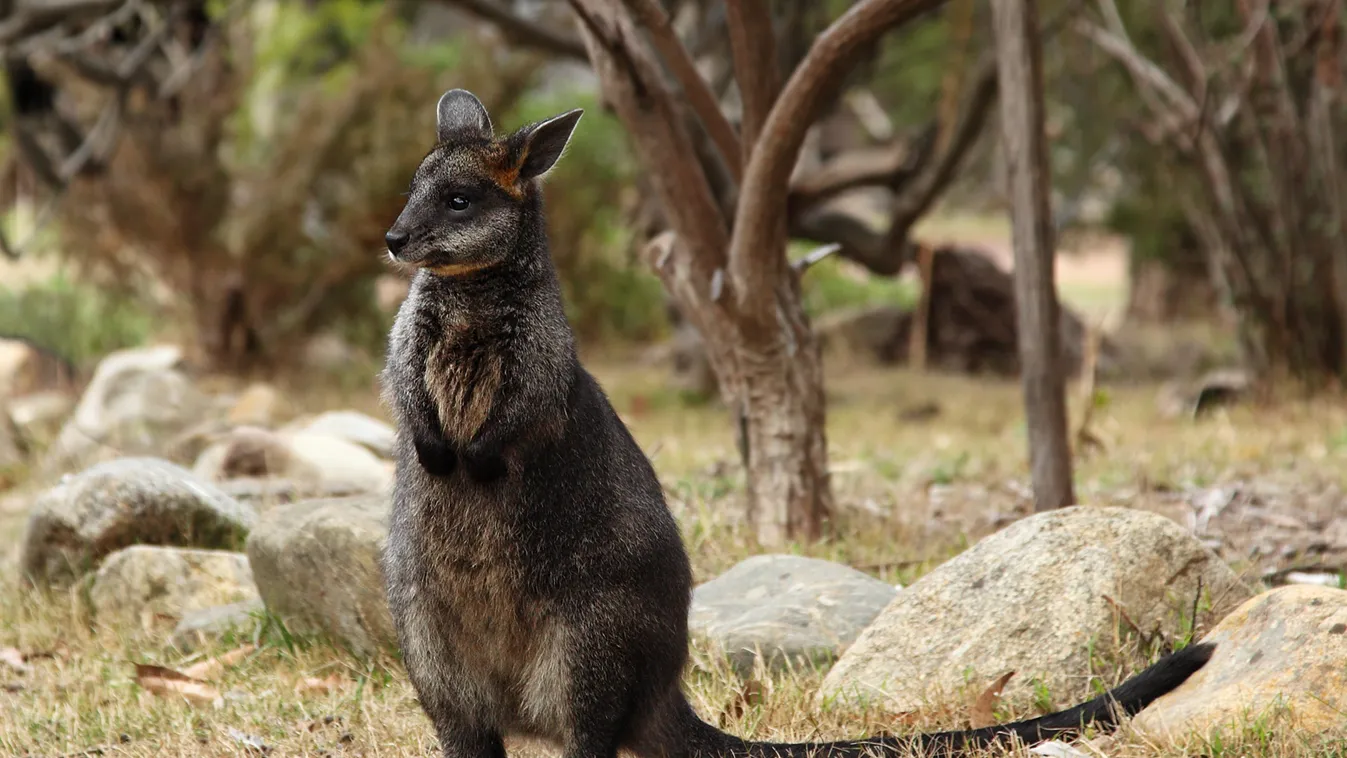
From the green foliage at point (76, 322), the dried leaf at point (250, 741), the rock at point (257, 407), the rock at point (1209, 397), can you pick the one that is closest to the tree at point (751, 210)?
the dried leaf at point (250, 741)

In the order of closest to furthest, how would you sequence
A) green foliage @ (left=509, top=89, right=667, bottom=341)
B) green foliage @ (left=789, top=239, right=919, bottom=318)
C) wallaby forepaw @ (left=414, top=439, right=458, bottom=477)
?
wallaby forepaw @ (left=414, top=439, right=458, bottom=477) < green foliage @ (left=509, top=89, right=667, bottom=341) < green foliage @ (left=789, top=239, right=919, bottom=318)

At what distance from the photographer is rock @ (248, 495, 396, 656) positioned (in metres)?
4.04

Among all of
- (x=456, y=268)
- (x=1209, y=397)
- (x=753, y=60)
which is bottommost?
(x=1209, y=397)

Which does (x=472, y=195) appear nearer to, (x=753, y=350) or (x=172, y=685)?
(x=172, y=685)

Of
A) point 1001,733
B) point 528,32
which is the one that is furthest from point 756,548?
point 528,32

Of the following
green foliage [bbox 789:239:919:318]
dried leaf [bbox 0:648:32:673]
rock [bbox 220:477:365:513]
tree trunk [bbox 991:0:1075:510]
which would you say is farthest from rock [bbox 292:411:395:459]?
green foliage [bbox 789:239:919:318]

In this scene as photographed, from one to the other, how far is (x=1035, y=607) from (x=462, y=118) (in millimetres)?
1815

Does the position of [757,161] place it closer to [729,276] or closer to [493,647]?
[729,276]

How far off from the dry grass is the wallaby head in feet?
4.06

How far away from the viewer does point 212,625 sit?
174 inches

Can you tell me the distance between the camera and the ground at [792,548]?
11.5 ft

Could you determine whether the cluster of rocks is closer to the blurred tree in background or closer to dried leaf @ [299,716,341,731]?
dried leaf @ [299,716,341,731]

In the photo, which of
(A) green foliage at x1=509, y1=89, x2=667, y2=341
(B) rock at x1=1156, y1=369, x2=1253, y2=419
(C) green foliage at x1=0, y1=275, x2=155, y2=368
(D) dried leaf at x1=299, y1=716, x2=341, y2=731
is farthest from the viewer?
(A) green foliage at x1=509, y1=89, x2=667, y2=341

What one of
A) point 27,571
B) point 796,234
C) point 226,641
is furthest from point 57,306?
point 226,641
